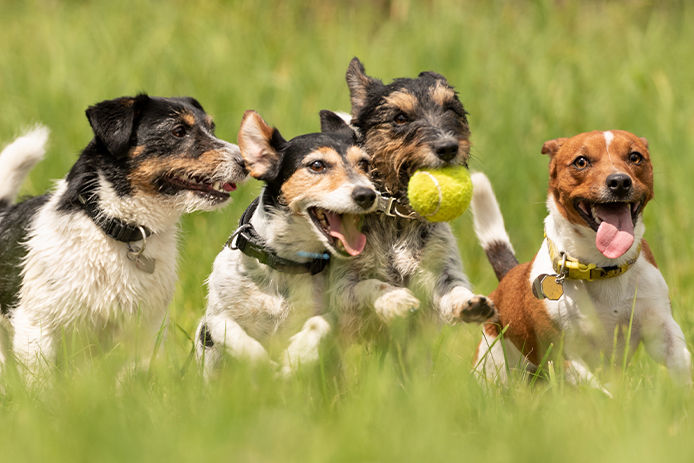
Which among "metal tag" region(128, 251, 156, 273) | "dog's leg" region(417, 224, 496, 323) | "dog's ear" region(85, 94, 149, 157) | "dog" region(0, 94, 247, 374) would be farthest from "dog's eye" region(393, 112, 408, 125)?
"metal tag" region(128, 251, 156, 273)

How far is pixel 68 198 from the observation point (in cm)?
467

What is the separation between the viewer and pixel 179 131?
4.82m

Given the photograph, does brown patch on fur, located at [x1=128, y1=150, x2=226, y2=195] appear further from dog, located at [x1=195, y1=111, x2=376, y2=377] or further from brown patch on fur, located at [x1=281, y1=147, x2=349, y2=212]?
brown patch on fur, located at [x1=281, y1=147, x2=349, y2=212]

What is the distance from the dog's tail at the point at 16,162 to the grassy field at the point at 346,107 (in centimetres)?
134

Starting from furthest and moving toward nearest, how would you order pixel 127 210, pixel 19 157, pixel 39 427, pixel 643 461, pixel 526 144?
pixel 526 144
pixel 19 157
pixel 127 210
pixel 39 427
pixel 643 461

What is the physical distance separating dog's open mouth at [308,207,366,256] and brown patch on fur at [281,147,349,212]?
99 millimetres

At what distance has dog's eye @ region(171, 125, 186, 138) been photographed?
15.7ft

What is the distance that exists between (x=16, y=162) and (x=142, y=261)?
1189mm

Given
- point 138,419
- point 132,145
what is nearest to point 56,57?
point 132,145

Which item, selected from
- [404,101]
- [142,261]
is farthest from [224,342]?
[404,101]

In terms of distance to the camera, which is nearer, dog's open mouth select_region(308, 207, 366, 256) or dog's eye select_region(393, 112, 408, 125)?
dog's open mouth select_region(308, 207, 366, 256)

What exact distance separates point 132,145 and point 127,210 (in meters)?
0.36

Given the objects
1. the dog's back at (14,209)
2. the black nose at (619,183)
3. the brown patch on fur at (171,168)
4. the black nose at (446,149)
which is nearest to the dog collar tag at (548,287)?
the black nose at (619,183)

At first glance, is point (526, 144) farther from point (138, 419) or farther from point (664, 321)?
point (138, 419)
